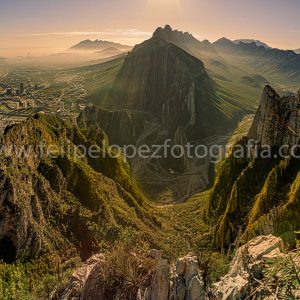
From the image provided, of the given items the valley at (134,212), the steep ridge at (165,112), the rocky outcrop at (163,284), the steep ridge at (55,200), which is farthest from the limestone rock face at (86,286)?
the steep ridge at (165,112)

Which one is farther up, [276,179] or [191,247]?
[276,179]

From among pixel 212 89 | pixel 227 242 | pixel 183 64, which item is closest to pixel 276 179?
pixel 227 242

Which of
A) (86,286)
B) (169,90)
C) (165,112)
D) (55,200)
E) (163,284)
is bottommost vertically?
(55,200)

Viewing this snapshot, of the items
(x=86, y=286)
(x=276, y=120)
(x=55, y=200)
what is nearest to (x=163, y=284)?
(x=86, y=286)

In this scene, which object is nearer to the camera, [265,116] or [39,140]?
[39,140]

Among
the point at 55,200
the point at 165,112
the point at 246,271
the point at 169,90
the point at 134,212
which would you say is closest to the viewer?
the point at 246,271

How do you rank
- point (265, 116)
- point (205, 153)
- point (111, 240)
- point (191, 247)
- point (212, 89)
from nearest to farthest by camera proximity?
1. point (111, 240)
2. point (191, 247)
3. point (265, 116)
4. point (205, 153)
5. point (212, 89)

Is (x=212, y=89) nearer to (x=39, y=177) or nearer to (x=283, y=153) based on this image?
(x=283, y=153)

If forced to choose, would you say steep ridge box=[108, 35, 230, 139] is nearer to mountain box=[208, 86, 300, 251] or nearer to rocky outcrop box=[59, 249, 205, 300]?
mountain box=[208, 86, 300, 251]

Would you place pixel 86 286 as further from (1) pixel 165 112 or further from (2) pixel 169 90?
(2) pixel 169 90
